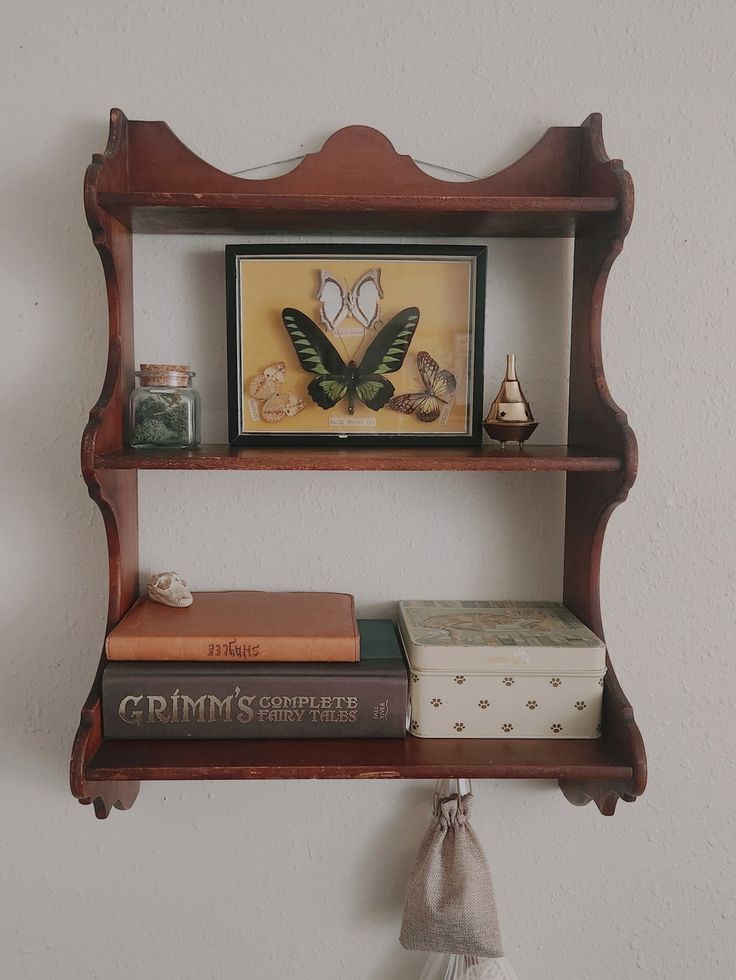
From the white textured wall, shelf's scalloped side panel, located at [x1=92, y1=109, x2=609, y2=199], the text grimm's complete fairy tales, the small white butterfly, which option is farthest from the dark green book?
shelf's scalloped side panel, located at [x1=92, y1=109, x2=609, y2=199]

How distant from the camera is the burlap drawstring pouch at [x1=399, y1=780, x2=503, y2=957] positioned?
3.05 ft

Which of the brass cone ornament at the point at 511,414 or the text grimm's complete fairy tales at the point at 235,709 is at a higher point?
the brass cone ornament at the point at 511,414

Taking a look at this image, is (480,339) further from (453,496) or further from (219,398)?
(219,398)

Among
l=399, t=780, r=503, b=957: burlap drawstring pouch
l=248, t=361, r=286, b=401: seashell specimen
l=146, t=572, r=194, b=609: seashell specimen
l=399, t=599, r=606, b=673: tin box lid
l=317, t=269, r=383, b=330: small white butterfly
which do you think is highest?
l=317, t=269, r=383, b=330: small white butterfly

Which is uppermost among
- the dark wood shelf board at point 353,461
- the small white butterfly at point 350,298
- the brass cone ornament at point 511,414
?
the small white butterfly at point 350,298

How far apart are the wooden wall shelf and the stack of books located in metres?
0.02

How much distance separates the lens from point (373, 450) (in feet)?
2.89

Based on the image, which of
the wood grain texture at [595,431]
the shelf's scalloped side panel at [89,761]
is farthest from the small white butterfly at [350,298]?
the shelf's scalloped side panel at [89,761]

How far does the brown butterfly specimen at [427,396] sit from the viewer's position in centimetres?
91

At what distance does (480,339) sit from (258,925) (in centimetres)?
80

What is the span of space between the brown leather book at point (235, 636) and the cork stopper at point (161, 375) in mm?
260

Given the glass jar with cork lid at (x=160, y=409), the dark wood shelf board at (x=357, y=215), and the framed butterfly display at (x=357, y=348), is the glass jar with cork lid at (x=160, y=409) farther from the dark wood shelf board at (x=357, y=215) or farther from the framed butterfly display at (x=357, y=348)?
the dark wood shelf board at (x=357, y=215)

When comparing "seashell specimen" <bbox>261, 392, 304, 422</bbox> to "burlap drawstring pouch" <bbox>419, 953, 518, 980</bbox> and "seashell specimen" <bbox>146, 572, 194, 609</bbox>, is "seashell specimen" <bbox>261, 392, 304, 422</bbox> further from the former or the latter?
"burlap drawstring pouch" <bbox>419, 953, 518, 980</bbox>

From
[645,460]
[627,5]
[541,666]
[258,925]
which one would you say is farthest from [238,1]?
[258,925]
